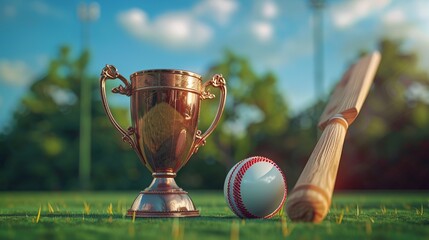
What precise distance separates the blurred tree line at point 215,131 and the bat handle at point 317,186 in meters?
20.2

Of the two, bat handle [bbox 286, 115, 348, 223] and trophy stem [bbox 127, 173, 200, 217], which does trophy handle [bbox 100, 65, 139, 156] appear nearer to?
trophy stem [bbox 127, 173, 200, 217]

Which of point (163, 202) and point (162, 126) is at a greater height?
point (162, 126)

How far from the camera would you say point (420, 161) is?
21375 mm

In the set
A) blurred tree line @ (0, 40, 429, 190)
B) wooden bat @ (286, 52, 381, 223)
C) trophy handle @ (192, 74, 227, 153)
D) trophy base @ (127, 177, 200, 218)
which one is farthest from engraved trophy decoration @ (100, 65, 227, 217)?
blurred tree line @ (0, 40, 429, 190)

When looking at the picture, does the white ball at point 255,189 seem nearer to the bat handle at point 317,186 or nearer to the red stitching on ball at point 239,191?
the red stitching on ball at point 239,191

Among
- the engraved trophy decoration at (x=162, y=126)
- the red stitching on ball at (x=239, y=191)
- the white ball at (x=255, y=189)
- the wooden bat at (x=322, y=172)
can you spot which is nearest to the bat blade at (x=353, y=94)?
the wooden bat at (x=322, y=172)

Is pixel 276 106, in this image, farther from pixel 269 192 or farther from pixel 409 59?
pixel 269 192

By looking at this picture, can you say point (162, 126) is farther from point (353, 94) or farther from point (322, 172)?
point (353, 94)

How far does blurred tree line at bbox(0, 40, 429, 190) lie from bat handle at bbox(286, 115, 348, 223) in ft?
66.4

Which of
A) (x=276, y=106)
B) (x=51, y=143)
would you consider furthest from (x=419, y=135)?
(x=51, y=143)

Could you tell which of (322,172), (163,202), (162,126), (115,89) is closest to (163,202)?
(163,202)

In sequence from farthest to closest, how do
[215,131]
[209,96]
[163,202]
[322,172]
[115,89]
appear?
1. [215,131]
2. [209,96]
3. [115,89]
4. [163,202]
5. [322,172]

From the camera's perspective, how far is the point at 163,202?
394 cm

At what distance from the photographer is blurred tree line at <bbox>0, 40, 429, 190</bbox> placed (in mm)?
25438
